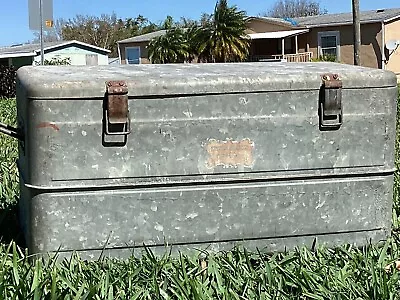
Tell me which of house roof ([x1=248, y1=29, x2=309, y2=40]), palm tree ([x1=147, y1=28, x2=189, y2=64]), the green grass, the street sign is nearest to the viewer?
the green grass

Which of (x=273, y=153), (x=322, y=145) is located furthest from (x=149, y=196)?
(x=322, y=145)

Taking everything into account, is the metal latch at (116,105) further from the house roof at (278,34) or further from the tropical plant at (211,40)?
the house roof at (278,34)

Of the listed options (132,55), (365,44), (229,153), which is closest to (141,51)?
(132,55)

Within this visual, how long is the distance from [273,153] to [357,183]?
1.44 ft

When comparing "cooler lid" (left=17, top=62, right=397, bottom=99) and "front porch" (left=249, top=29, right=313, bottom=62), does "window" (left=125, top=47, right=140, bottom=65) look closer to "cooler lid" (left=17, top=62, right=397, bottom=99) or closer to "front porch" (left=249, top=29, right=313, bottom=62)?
"front porch" (left=249, top=29, right=313, bottom=62)

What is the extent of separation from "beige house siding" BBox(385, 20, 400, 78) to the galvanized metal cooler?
2972cm

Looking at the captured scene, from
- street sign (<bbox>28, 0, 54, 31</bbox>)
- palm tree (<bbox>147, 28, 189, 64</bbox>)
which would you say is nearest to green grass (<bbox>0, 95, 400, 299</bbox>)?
street sign (<bbox>28, 0, 54, 31</bbox>)

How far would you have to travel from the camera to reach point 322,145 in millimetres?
3332

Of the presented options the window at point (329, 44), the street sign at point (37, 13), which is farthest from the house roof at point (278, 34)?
the street sign at point (37, 13)

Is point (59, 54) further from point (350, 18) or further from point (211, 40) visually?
point (350, 18)

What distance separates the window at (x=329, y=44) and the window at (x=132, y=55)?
38.9 feet

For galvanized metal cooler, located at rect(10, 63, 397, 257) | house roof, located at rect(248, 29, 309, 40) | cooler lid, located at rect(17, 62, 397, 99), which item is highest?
house roof, located at rect(248, 29, 309, 40)

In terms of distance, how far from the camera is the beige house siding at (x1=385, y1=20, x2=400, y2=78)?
3241 cm

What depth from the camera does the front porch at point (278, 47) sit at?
34156 mm
